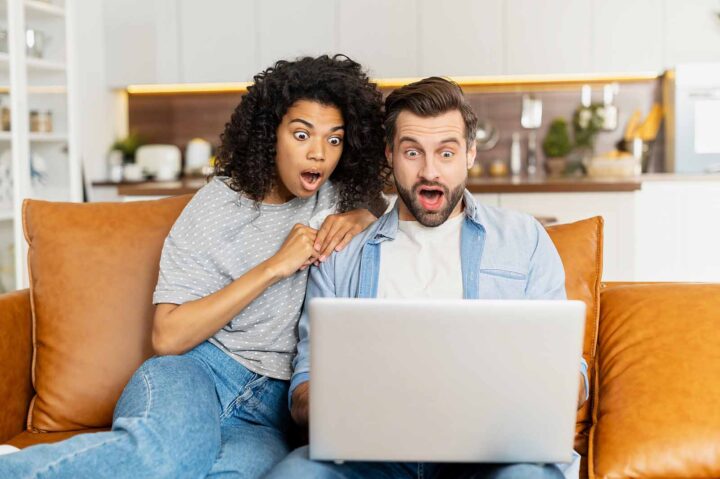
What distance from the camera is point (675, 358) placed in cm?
185

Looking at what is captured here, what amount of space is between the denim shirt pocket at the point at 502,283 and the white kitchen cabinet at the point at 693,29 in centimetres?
347

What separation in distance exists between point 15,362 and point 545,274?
1.29 meters

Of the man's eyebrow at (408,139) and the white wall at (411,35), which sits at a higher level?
the white wall at (411,35)

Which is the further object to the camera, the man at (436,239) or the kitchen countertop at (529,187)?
the kitchen countertop at (529,187)

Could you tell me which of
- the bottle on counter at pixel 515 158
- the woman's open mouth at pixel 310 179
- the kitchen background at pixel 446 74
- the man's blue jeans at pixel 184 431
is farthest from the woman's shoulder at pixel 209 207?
the bottle on counter at pixel 515 158

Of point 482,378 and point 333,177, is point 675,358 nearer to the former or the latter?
point 482,378

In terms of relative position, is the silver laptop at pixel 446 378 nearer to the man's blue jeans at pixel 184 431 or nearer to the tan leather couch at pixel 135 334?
the man's blue jeans at pixel 184 431

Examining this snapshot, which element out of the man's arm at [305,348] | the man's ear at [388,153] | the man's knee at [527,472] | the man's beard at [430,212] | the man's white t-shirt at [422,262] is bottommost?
the man's knee at [527,472]

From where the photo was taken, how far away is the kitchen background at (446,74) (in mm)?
4434

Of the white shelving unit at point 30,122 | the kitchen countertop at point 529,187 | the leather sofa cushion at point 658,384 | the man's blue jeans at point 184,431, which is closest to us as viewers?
the man's blue jeans at point 184,431

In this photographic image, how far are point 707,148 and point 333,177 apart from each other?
345 cm

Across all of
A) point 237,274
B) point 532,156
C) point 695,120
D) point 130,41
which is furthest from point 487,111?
point 237,274

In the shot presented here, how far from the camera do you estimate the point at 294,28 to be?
16.9 feet

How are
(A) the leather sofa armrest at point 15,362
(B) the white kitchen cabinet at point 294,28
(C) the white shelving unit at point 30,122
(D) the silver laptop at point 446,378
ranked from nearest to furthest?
(D) the silver laptop at point 446,378
(A) the leather sofa armrest at point 15,362
(C) the white shelving unit at point 30,122
(B) the white kitchen cabinet at point 294,28
